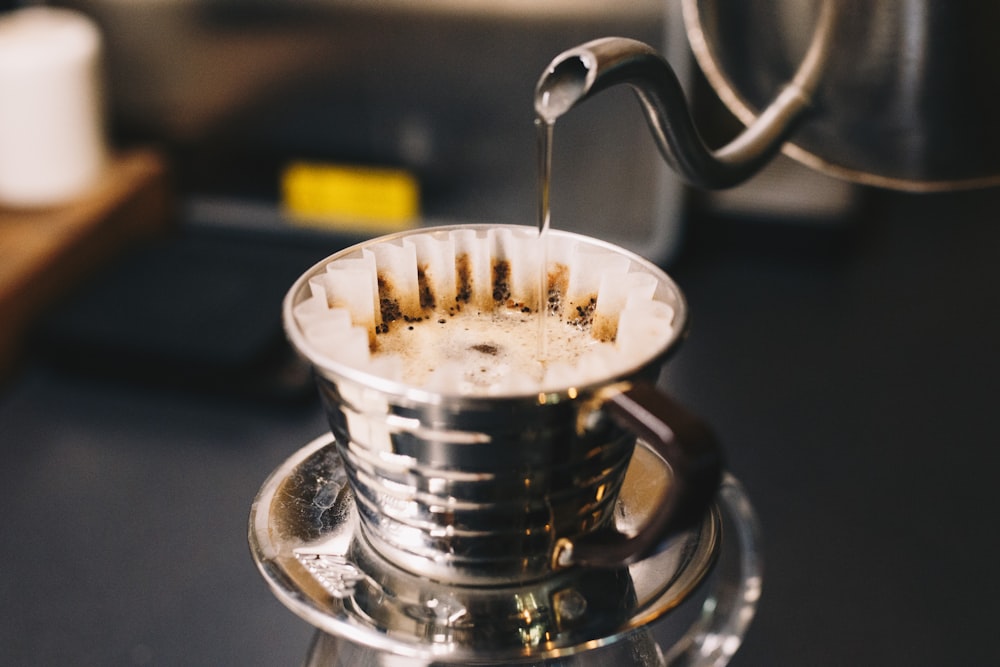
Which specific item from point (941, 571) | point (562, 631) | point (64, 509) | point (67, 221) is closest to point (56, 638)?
point (64, 509)

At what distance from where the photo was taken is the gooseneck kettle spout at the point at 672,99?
1.51 ft

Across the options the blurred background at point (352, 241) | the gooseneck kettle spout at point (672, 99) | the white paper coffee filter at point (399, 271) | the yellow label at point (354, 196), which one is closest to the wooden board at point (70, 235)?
the blurred background at point (352, 241)

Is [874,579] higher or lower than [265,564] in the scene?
lower

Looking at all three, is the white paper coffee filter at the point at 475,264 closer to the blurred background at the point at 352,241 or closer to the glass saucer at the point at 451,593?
the glass saucer at the point at 451,593

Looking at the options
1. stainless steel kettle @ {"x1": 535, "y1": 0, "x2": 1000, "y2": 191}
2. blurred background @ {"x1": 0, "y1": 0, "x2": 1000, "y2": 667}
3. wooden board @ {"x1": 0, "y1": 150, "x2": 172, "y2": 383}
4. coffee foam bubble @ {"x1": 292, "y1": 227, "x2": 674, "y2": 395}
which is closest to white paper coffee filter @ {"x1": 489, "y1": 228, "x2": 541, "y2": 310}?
coffee foam bubble @ {"x1": 292, "y1": 227, "x2": 674, "y2": 395}

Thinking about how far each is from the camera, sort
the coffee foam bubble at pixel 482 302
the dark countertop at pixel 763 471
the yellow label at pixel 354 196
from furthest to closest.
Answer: the yellow label at pixel 354 196
the dark countertop at pixel 763 471
the coffee foam bubble at pixel 482 302

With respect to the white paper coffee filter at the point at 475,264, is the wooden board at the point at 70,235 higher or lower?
lower

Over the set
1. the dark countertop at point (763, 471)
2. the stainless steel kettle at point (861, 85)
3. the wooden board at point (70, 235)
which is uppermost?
the stainless steel kettle at point (861, 85)

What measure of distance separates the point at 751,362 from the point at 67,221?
99 cm

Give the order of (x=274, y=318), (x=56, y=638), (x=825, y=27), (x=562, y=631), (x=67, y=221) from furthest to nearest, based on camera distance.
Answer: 1. (x=67, y=221)
2. (x=274, y=318)
3. (x=56, y=638)
4. (x=825, y=27)
5. (x=562, y=631)

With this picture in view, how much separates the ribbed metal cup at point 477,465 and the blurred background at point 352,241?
426mm

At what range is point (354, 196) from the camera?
1.57m

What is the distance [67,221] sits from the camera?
1449 millimetres

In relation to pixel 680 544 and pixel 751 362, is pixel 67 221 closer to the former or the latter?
pixel 751 362
